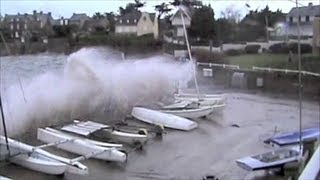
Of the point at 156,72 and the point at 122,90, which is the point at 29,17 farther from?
the point at 156,72

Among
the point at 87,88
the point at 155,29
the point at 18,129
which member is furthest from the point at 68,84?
the point at 155,29

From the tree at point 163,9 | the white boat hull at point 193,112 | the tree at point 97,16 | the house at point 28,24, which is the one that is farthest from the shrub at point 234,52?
the house at point 28,24

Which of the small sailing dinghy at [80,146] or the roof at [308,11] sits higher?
the roof at [308,11]

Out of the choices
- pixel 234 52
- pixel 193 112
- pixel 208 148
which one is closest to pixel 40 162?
pixel 208 148

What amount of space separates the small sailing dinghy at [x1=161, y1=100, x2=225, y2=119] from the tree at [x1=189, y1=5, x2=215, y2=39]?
2.98 metres

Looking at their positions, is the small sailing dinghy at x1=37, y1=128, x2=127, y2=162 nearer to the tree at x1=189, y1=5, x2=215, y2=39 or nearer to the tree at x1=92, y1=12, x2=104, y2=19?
the tree at x1=92, y1=12, x2=104, y2=19

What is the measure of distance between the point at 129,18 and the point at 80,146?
409 centimetres

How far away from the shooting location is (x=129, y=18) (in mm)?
7492

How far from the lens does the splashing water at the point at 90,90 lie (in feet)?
14.6

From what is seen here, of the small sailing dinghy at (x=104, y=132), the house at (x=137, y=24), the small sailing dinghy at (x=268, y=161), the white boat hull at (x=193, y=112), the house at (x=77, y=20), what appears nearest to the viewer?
the small sailing dinghy at (x=268, y=161)

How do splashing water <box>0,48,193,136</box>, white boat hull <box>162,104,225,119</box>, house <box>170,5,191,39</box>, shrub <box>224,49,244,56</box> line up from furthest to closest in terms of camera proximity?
1. house <box>170,5,191,39</box>
2. shrub <box>224,49,244,56</box>
3. white boat hull <box>162,104,225,119</box>
4. splashing water <box>0,48,193,136</box>

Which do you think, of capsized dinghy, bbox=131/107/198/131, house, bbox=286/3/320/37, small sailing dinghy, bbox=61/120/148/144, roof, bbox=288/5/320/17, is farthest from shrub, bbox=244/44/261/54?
Answer: roof, bbox=288/5/320/17

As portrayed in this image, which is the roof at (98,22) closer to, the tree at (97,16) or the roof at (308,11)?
the tree at (97,16)

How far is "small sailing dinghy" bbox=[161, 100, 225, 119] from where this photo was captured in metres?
5.30
